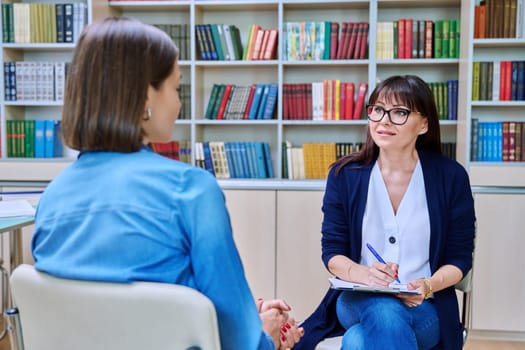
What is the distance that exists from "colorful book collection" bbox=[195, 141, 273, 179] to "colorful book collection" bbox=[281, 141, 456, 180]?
151 mm

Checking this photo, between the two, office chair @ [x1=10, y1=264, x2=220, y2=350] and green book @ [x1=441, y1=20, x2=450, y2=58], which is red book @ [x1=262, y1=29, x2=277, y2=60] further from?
office chair @ [x1=10, y1=264, x2=220, y2=350]

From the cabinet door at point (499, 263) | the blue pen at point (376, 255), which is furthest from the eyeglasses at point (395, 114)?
the cabinet door at point (499, 263)

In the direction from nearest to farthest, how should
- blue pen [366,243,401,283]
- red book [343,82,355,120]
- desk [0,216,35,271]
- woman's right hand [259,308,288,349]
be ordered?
1. woman's right hand [259,308,288,349]
2. blue pen [366,243,401,283]
3. desk [0,216,35,271]
4. red book [343,82,355,120]

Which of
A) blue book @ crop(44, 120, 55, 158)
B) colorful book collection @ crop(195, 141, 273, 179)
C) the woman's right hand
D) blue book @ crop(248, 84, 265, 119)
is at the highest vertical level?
blue book @ crop(248, 84, 265, 119)

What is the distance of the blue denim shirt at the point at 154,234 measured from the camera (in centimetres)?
88

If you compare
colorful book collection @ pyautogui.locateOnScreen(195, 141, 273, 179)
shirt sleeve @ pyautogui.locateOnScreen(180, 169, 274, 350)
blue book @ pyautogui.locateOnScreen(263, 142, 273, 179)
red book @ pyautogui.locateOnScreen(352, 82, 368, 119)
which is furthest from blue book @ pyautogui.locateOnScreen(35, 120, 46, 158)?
shirt sleeve @ pyautogui.locateOnScreen(180, 169, 274, 350)

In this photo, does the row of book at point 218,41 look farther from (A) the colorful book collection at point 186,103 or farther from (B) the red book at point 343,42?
(B) the red book at point 343,42

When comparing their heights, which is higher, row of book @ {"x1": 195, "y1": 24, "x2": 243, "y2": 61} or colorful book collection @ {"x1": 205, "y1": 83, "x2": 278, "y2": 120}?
row of book @ {"x1": 195, "y1": 24, "x2": 243, "y2": 61}

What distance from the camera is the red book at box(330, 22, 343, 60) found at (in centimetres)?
348

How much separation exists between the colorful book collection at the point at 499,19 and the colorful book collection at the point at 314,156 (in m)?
0.70

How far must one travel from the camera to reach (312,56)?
3508 millimetres

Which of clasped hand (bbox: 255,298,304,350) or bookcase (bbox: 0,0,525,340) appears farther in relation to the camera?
bookcase (bbox: 0,0,525,340)

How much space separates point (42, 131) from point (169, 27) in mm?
1050

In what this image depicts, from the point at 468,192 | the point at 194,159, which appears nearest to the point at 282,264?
the point at 194,159
